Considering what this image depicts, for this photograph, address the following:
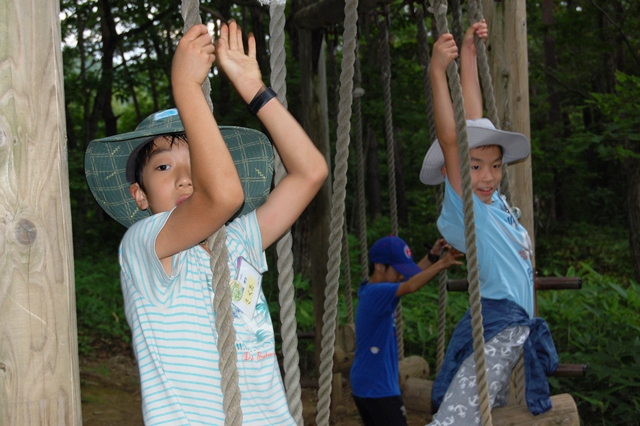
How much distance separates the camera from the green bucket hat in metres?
1.84

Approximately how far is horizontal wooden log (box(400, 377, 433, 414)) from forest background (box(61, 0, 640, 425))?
860 mm

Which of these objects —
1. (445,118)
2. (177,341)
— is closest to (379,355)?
(445,118)

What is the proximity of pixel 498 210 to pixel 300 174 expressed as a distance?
1.25 meters

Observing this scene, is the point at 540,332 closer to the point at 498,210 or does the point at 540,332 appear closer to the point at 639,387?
the point at 498,210

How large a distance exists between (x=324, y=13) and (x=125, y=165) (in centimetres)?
301

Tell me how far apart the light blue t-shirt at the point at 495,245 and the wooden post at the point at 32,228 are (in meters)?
1.62

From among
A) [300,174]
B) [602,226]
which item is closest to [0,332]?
[300,174]

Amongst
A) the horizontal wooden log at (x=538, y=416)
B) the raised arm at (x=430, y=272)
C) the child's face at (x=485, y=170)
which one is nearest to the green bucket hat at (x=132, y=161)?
the child's face at (x=485, y=170)

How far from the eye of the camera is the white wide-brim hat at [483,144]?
2844 mm

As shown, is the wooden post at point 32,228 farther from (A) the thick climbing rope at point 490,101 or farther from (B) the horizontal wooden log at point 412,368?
(B) the horizontal wooden log at point 412,368

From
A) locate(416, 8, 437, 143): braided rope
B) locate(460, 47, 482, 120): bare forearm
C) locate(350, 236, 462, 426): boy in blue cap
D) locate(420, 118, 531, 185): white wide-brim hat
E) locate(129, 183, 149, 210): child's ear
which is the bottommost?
locate(350, 236, 462, 426): boy in blue cap

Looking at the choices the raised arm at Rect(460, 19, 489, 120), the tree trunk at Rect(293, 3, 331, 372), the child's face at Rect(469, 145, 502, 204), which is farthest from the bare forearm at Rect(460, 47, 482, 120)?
the tree trunk at Rect(293, 3, 331, 372)

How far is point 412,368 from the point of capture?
4980 millimetres

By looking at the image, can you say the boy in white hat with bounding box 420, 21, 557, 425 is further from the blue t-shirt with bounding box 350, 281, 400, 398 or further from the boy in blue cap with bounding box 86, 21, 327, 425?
the blue t-shirt with bounding box 350, 281, 400, 398
